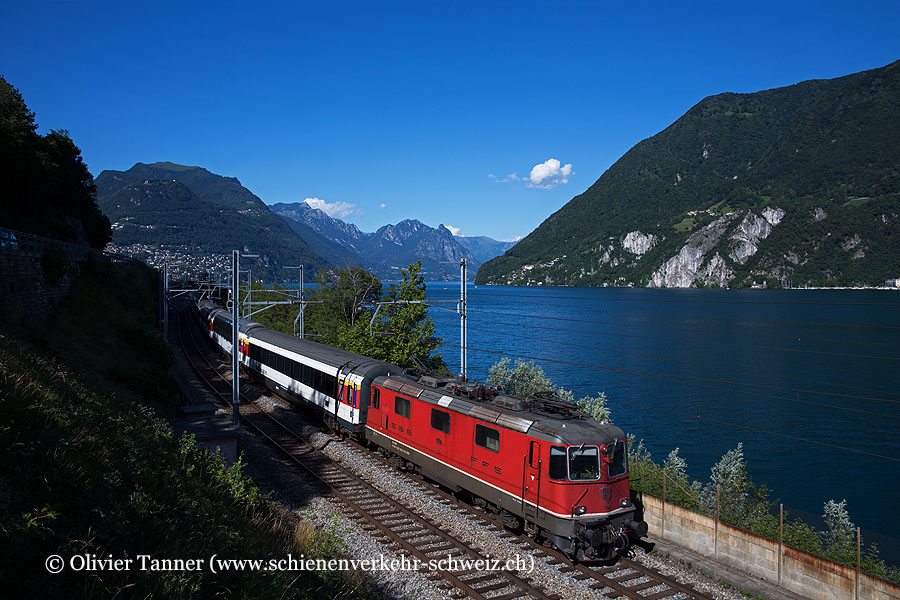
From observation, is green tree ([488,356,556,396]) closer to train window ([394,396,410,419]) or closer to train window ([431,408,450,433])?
train window ([394,396,410,419])

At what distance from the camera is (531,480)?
11.7 m

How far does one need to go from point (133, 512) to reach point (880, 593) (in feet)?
39.6

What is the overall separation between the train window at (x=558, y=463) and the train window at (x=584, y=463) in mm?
141

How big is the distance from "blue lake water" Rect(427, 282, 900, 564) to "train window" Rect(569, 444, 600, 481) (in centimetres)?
658

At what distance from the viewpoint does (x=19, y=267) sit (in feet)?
66.0

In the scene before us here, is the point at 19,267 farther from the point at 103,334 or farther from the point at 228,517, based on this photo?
the point at 228,517

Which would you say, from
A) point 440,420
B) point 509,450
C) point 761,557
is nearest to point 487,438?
point 509,450

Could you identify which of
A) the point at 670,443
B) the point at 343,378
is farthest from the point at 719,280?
the point at 343,378

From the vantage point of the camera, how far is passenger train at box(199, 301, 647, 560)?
11.2 meters

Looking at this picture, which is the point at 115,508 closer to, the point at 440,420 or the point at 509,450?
the point at 509,450

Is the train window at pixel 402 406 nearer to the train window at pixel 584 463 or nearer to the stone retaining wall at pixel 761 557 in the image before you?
the train window at pixel 584 463

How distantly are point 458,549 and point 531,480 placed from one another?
214cm

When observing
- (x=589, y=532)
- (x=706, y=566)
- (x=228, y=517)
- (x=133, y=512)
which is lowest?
(x=706, y=566)

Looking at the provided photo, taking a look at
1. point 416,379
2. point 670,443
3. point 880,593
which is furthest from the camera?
point 670,443
